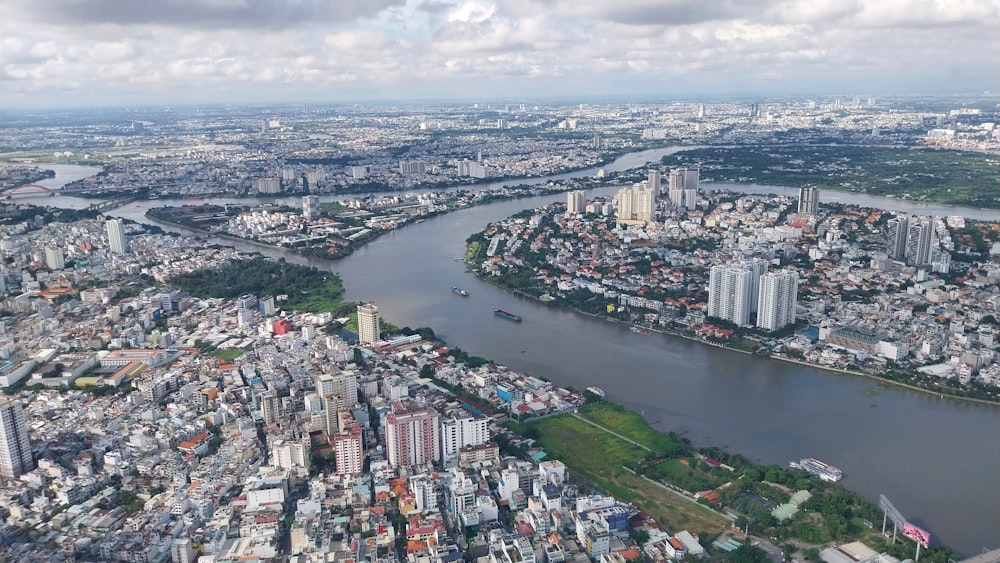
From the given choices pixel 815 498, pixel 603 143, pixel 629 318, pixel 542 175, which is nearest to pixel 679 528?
pixel 815 498

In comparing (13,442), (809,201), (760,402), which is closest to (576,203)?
(809,201)

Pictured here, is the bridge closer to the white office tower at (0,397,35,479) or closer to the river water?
the white office tower at (0,397,35,479)

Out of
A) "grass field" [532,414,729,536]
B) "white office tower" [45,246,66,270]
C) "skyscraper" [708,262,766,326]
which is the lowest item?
"grass field" [532,414,729,536]

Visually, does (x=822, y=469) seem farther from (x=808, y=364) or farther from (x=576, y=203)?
(x=576, y=203)

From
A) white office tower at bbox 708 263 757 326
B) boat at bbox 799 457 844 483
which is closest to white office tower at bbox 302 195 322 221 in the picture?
white office tower at bbox 708 263 757 326

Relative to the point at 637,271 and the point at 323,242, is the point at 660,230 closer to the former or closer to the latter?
the point at 637,271

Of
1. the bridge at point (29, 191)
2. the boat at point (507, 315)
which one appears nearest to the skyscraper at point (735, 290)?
the boat at point (507, 315)
